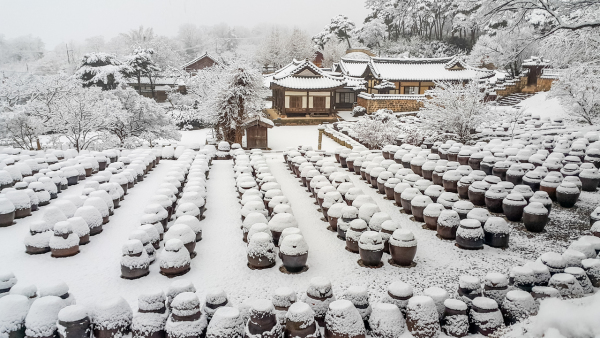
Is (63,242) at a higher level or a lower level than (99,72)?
lower

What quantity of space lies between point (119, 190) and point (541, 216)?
828 centimetres

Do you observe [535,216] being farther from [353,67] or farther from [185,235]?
[353,67]

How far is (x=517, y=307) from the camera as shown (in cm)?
396

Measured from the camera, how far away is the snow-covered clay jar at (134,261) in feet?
17.0

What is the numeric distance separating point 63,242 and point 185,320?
3.29 meters

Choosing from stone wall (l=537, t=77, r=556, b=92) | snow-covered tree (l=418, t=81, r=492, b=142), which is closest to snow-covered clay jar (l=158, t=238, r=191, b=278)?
snow-covered tree (l=418, t=81, r=492, b=142)

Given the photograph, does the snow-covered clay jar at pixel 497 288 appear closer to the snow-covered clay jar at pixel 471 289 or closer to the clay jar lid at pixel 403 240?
the snow-covered clay jar at pixel 471 289

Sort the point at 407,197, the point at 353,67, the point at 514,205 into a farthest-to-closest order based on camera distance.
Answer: the point at 353,67, the point at 407,197, the point at 514,205

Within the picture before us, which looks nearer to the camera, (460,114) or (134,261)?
(134,261)

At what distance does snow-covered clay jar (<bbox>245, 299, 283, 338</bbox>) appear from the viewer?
363 centimetres

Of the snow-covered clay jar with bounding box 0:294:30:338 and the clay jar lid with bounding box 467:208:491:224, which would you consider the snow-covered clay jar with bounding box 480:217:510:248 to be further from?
the snow-covered clay jar with bounding box 0:294:30:338

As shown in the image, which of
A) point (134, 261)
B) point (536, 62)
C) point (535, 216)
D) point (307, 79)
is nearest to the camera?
point (134, 261)

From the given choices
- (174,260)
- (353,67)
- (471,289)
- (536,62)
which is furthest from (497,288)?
(353,67)

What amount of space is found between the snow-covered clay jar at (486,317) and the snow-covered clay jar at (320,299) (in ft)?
4.91
